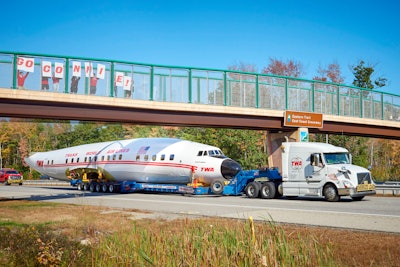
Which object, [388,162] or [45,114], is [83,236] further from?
[388,162]

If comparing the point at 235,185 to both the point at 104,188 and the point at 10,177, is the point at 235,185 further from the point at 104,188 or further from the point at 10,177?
the point at 10,177

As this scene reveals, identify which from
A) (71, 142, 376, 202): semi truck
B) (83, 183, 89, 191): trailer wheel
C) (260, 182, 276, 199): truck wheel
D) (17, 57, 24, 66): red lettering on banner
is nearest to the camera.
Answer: (71, 142, 376, 202): semi truck

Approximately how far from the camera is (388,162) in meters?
86.9

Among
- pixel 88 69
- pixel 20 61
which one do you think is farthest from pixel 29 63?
pixel 88 69

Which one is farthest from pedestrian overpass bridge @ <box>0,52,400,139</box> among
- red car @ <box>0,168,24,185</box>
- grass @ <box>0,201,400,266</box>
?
red car @ <box>0,168,24,185</box>

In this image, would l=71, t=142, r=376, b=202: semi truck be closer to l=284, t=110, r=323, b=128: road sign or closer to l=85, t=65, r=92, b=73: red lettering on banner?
l=85, t=65, r=92, b=73: red lettering on banner

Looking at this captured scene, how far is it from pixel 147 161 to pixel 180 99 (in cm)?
525

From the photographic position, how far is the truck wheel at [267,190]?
26.0 meters

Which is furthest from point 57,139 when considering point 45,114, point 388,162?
point 45,114

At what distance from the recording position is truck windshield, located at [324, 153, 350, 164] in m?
23.8

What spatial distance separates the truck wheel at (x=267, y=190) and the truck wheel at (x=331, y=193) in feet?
11.4

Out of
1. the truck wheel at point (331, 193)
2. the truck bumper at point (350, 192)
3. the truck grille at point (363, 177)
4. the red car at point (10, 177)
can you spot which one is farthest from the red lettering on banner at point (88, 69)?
the red car at point (10, 177)

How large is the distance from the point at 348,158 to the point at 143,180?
15.4 meters

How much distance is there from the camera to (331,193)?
75.8ft
